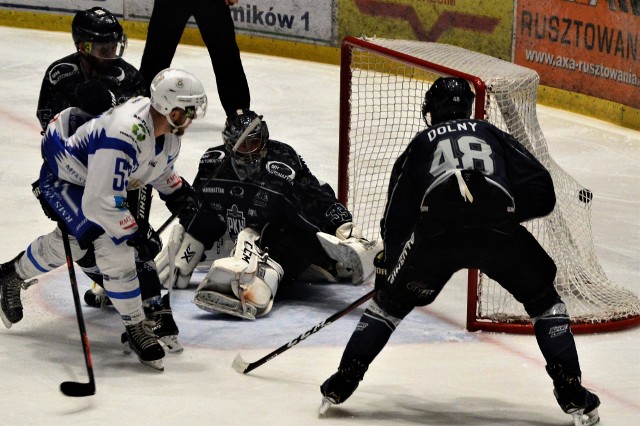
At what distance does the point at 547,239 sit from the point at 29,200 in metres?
2.87

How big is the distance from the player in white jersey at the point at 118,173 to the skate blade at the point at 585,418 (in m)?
1.47

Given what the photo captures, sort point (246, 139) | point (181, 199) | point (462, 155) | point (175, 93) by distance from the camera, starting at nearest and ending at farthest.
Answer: point (462, 155) < point (175, 93) < point (181, 199) < point (246, 139)

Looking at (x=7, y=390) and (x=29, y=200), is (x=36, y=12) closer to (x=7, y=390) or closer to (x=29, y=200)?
(x=29, y=200)

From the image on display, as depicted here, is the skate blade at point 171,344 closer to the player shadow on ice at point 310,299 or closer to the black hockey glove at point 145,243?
the black hockey glove at point 145,243

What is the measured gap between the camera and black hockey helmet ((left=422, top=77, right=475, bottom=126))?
404cm

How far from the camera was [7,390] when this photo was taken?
432 cm

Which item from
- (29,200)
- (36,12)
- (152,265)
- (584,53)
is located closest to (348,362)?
(152,265)

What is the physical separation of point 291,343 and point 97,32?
5.06 ft

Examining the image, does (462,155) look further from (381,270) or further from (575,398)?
(575,398)

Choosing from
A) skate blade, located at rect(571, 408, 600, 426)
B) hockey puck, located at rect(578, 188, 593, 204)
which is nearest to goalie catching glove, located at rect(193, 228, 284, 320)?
hockey puck, located at rect(578, 188, 593, 204)

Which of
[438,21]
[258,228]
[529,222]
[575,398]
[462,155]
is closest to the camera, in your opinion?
[462,155]

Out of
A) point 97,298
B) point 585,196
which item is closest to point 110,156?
point 97,298

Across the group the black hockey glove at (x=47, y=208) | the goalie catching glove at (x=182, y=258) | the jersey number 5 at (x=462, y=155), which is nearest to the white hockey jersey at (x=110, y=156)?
the black hockey glove at (x=47, y=208)

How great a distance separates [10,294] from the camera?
4.89 meters
